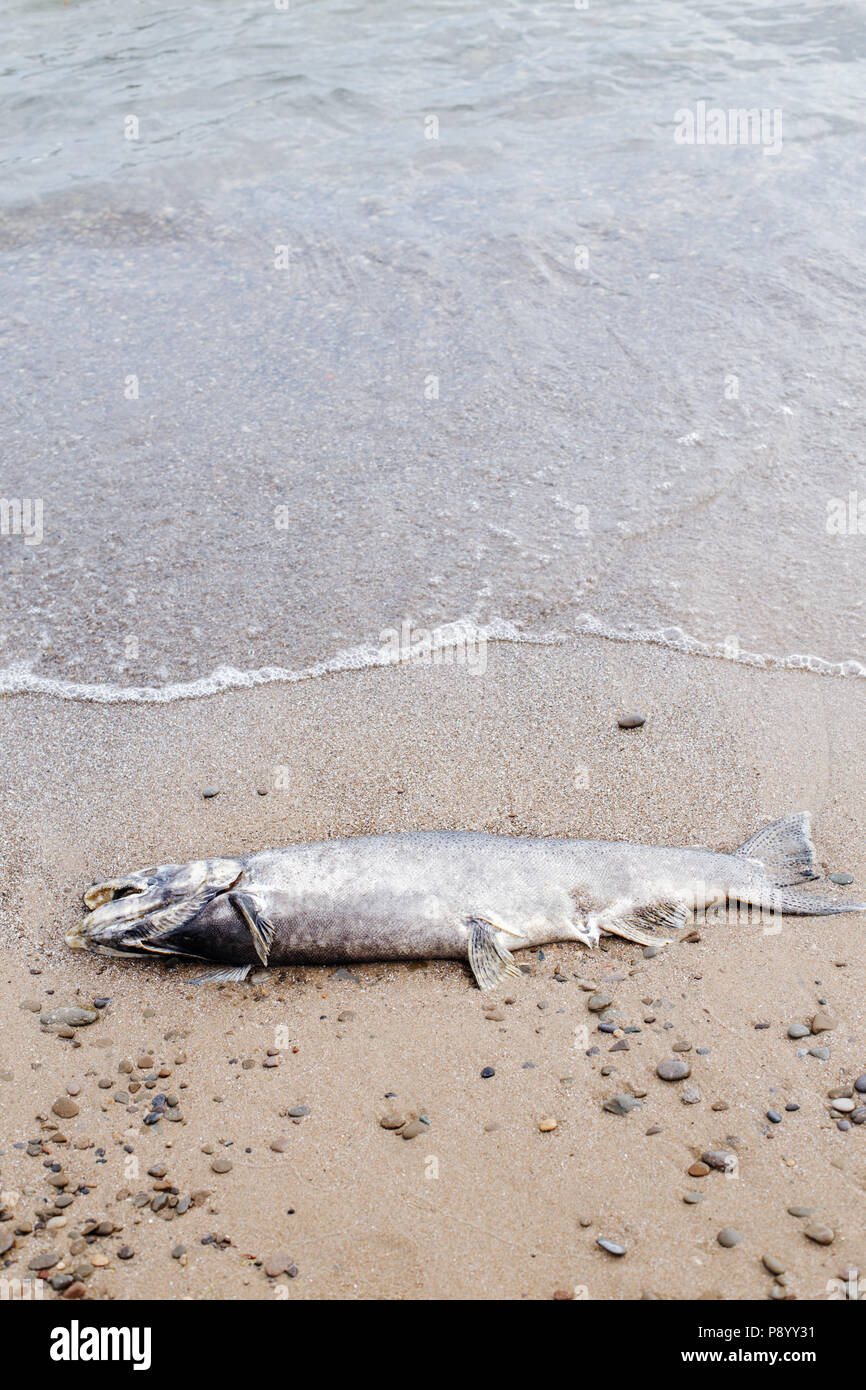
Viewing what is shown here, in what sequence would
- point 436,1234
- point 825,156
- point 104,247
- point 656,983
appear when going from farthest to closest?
point 825,156 → point 104,247 → point 656,983 → point 436,1234

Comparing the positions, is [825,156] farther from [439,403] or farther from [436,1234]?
[436,1234]

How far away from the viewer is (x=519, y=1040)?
11.2 ft

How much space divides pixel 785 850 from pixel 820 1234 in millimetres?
1518

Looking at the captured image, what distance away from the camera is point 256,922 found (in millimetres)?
3658

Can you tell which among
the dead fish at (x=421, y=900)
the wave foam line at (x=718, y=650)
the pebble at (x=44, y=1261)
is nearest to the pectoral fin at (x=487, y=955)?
the dead fish at (x=421, y=900)

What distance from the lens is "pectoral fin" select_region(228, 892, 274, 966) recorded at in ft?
12.0

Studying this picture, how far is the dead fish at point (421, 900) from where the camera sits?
3.69 meters

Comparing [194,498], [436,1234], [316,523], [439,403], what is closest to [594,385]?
[439,403]

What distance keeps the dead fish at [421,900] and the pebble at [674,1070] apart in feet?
1.74

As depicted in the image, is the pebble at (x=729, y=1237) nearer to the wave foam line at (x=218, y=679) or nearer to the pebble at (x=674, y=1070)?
the pebble at (x=674, y=1070)

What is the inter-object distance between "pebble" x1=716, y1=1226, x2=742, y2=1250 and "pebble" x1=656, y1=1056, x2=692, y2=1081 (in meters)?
0.51

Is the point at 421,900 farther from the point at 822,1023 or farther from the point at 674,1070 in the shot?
the point at 822,1023

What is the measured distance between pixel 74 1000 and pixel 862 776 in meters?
3.18

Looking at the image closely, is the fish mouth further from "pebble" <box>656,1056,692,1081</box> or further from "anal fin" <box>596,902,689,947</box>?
"pebble" <box>656,1056,692,1081</box>
